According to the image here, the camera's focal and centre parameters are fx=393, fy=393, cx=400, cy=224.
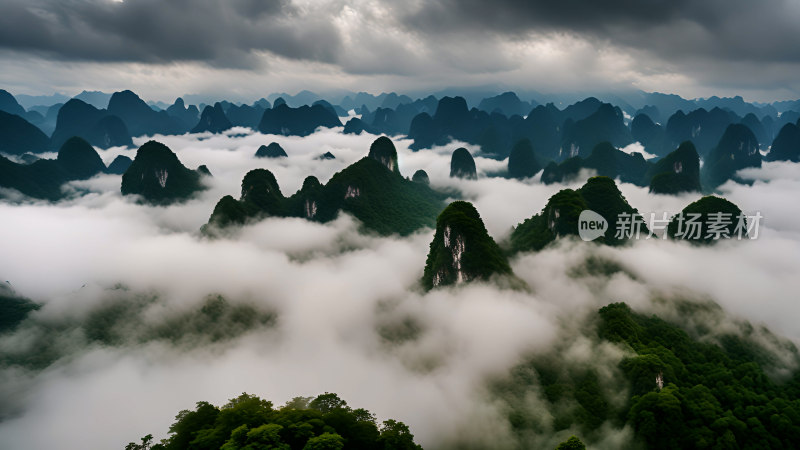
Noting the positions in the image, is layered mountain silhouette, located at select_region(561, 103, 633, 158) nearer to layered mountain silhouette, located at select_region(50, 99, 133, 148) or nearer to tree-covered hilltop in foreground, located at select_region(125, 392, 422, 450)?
tree-covered hilltop in foreground, located at select_region(125, 392, 422, 450)

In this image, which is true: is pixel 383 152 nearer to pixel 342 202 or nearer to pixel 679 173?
pixel 342 202

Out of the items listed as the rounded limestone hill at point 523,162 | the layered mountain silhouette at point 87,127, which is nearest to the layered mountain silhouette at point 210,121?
the layered mountain silhouette at point 87,127

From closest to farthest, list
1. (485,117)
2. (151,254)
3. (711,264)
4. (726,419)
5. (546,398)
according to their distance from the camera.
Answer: (726,419), (546,398), (711,264), (151,254), (485,117)

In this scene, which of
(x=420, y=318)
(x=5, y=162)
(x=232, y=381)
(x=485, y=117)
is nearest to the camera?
(x=232, y=381)

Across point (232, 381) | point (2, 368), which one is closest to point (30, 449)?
point (2, 368)

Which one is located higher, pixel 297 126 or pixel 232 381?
pixel 297 126

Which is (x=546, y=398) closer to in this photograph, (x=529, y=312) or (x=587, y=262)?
Result: (x=529, y=312)

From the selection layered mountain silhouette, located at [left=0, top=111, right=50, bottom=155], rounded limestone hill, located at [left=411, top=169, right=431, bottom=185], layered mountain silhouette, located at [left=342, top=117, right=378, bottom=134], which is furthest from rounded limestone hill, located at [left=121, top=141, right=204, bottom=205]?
layered mountain silhouette, located at [left=342, top=117, right=378, bottom=134]

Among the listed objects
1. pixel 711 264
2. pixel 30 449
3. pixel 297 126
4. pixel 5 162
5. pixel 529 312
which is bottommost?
pixel 30 449
